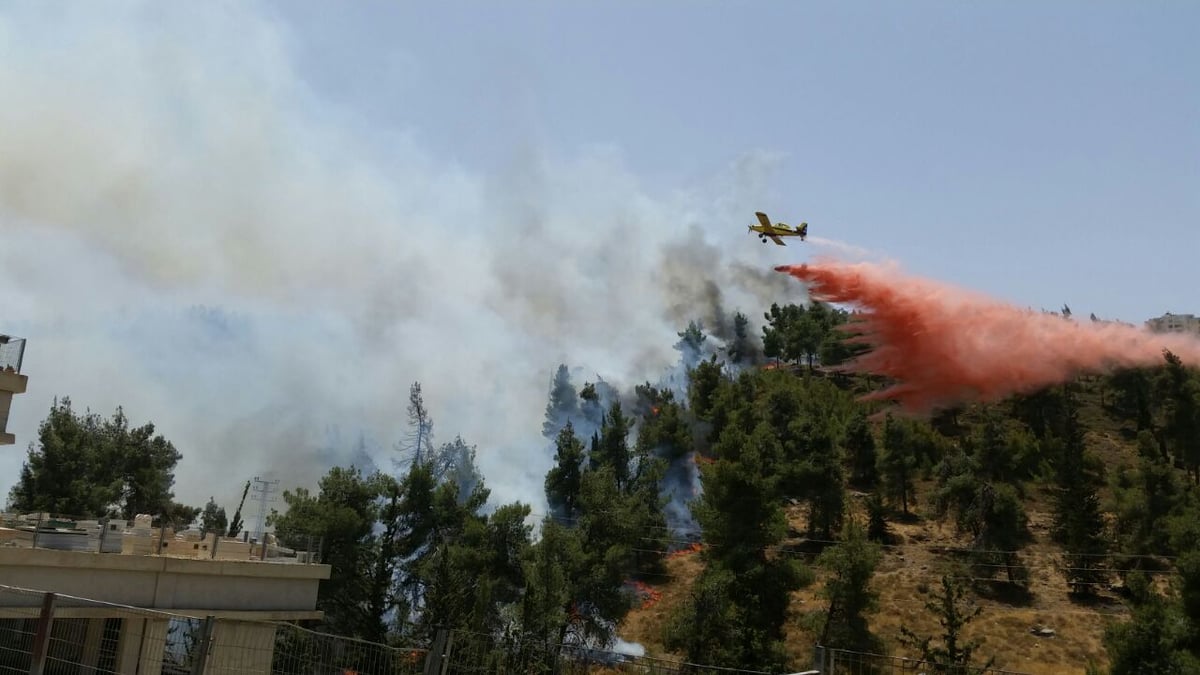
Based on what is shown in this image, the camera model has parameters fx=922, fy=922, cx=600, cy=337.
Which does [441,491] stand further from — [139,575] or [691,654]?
[139,575]

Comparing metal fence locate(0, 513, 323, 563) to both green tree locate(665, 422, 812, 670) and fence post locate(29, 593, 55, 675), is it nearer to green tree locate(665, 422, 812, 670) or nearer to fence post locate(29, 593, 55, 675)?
fence post locate(29, 593, 55, 675)

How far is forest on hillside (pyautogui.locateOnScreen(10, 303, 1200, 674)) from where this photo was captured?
4347 cm

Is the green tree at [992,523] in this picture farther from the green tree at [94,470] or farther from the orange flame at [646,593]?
the green tree at [94,470]

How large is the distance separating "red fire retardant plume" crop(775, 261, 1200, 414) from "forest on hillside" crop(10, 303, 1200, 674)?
3960 mm

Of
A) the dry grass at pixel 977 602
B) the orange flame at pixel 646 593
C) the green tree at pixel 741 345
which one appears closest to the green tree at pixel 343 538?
the dry grass at pixel 977 602

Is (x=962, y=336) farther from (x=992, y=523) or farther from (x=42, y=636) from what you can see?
(x=42, y=636)

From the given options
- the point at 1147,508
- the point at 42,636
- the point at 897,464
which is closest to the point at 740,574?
the point at 1147,508

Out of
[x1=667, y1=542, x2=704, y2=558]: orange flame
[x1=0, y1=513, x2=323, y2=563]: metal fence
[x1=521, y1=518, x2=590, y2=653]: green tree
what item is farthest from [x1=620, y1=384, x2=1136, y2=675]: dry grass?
[x1=0, y1=513, x2=323, y2=563]: metal fence

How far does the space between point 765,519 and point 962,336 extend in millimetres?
22357

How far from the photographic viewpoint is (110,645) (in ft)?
77.2

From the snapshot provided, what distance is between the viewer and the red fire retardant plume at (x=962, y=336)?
61.4m

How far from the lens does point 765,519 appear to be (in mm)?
49031

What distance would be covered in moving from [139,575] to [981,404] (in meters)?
81.8

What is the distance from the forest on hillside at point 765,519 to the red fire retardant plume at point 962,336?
3960 mm
